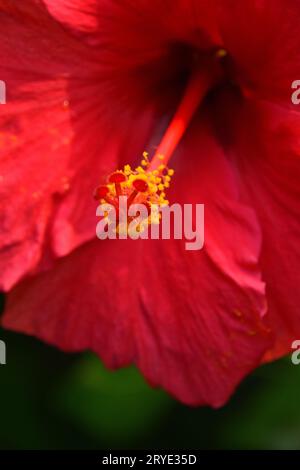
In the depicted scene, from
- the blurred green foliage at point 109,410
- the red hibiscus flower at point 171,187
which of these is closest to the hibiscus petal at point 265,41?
the red hibiscus flower at point 171,187

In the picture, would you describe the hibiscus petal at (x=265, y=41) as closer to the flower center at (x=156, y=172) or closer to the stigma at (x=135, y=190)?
the flower center at (x=156, y=172)

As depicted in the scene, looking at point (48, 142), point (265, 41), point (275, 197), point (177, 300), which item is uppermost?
point (265, 41)

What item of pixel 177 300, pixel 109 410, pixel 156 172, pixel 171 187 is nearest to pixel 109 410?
pixel 109 410

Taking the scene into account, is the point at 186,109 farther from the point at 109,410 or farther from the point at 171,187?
the point at 109,410

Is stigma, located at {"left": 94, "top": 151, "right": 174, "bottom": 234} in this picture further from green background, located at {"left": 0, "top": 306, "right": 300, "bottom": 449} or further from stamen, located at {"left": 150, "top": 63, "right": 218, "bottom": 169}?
green background, located at {"left": 0, "top": 306, "right": 300, "bottom": 449}

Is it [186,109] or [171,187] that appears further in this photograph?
[171,187]
